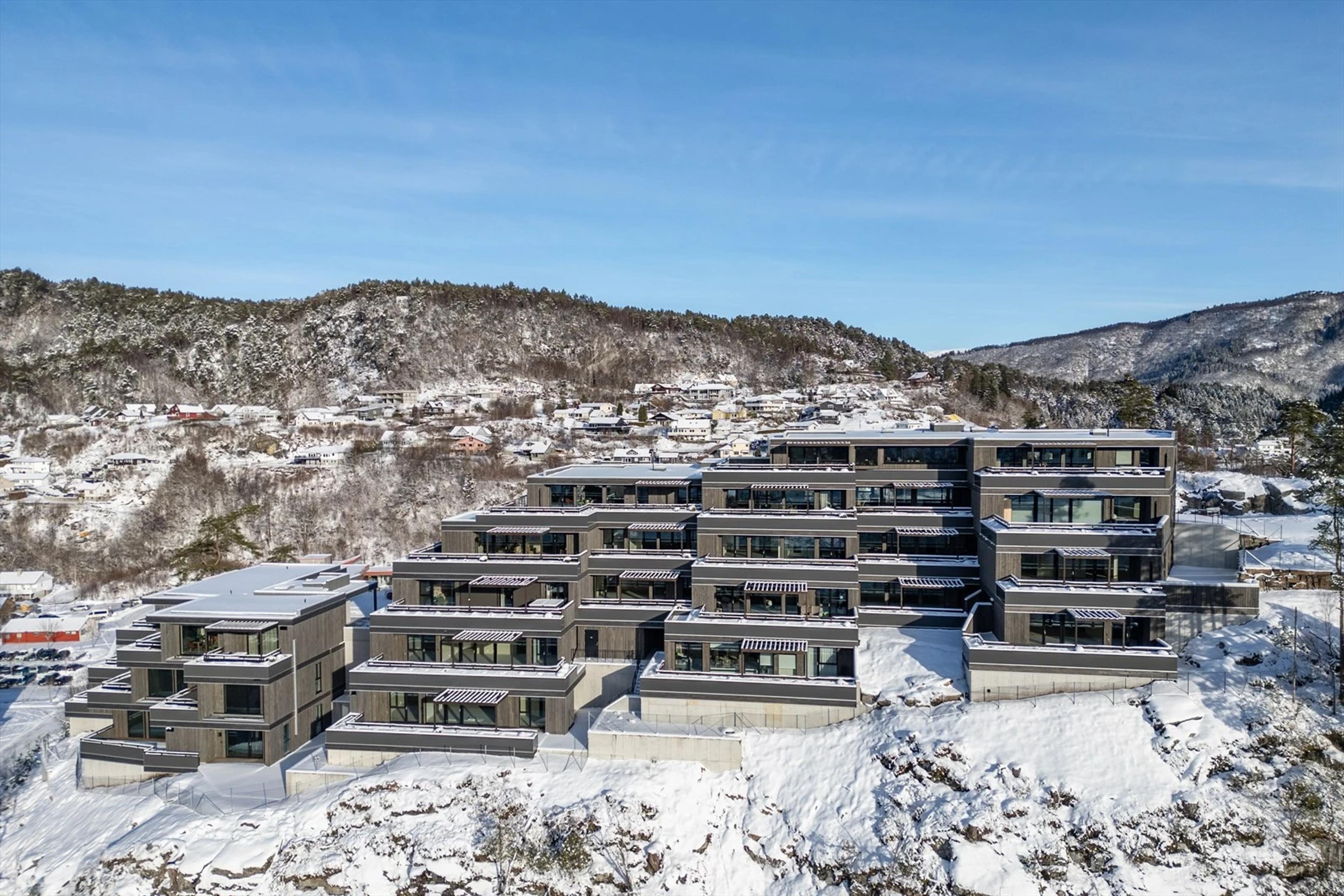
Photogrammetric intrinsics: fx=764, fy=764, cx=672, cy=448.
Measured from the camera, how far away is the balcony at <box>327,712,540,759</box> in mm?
30109

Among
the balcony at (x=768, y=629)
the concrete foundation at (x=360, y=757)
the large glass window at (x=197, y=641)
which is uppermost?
the balcony at (x=768, y=629)

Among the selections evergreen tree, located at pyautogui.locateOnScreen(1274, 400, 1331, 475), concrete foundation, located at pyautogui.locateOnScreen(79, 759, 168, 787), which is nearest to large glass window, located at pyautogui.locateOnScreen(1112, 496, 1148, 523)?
evergreen tree, located at pyautogui.locateOnScreen(1274, 400, 1331, 475)

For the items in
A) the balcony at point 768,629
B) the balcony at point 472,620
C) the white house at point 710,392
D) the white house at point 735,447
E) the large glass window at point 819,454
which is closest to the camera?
the balcony at point 768,629

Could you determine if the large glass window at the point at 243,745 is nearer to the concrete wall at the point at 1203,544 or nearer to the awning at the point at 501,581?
the awning at the point at 501,581

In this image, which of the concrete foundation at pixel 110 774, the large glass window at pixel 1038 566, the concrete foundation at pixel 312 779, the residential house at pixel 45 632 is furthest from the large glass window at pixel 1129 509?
the residential house at pixel 45 632

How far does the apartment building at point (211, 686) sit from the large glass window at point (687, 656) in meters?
16.5

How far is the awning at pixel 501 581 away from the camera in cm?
3509

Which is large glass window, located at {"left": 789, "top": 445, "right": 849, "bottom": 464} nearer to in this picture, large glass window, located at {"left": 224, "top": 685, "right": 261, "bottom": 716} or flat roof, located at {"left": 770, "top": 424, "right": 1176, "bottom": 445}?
flat roof, located at {"left": 770, "top": 424, "right": 1176, "bottom": 445}

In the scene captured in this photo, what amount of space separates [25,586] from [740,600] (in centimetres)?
7788

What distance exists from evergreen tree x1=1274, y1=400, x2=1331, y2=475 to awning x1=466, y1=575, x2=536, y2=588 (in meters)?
36.9

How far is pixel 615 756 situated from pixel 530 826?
167 inches

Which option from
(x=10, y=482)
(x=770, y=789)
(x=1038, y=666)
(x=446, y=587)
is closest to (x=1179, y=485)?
(x=1038, y=666)

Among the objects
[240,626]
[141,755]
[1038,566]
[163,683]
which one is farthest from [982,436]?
[141,755]

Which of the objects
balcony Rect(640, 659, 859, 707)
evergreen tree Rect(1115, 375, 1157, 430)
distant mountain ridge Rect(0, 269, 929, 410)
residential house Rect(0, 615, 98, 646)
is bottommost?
residential house Rect(0, 615, 98, 646)
